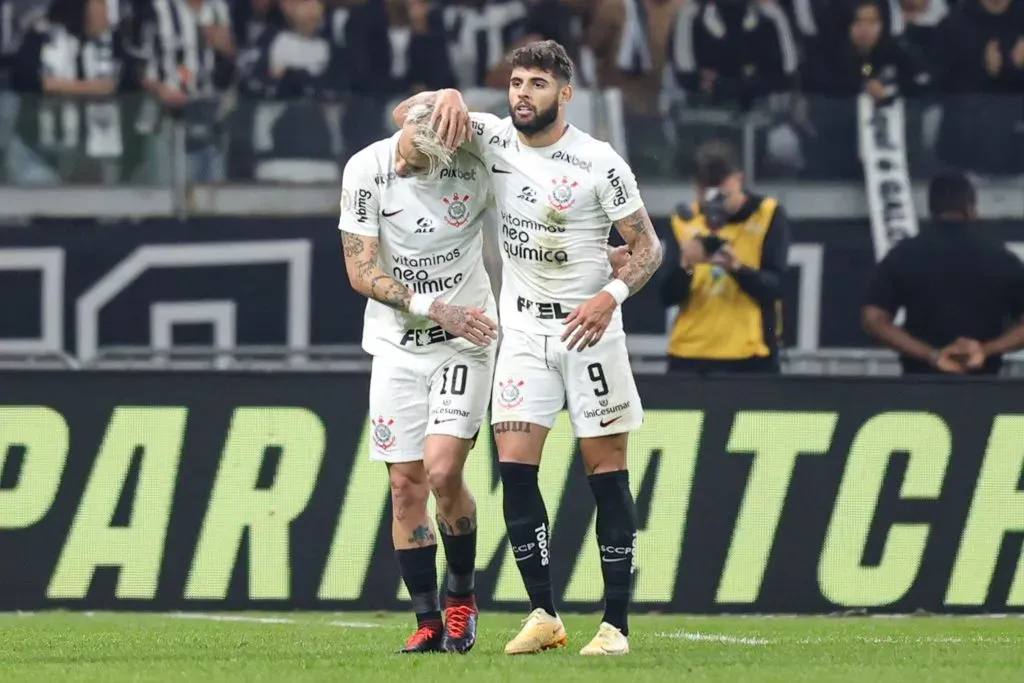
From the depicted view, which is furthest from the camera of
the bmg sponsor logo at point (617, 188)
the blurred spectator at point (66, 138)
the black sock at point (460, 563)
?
the blurred spectator at point (66, 138)

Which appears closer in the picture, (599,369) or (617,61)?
(599,369)

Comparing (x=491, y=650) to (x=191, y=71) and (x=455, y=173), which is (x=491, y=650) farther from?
(x=191, y=71)

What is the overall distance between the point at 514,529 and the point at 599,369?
2.43 ft

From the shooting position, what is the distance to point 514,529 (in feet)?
27.7

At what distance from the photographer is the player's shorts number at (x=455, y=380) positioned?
866 centimetres

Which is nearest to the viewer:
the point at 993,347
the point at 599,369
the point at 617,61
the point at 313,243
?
the point at 599,369

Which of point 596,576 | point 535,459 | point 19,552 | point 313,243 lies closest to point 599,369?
point 535,459

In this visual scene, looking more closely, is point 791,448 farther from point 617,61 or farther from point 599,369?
point 617,61

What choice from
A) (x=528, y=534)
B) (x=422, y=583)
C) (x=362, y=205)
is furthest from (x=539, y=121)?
(x=422, y=583)

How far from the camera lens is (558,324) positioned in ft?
27.7

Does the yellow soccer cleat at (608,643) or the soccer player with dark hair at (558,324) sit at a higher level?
the soccer player with dark hair at (558,324)

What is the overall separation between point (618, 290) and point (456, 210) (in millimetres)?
870

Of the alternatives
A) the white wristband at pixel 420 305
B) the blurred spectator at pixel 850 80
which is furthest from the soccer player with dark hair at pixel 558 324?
the blurred spectator at pixel 850 80

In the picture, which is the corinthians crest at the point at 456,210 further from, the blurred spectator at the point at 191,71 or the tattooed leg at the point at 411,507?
the blurred spectator at the point at 191,71
